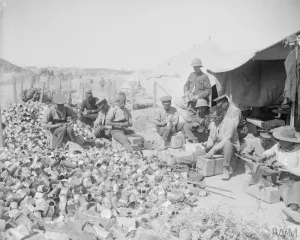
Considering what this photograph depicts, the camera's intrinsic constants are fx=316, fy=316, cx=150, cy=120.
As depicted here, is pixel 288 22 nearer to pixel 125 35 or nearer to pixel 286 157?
pixel 286 157

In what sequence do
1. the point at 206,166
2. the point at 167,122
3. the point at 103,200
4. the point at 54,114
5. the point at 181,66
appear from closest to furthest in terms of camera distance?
the point at 103,200 → the point at 206,166 → the point at 54,114 → the point at 167,122 → the point at 181,66

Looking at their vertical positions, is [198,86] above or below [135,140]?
above

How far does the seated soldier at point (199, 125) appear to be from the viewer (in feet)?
19.4

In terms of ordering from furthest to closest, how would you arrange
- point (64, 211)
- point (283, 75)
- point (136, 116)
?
1. point (136, 116)
2. point (283, 75)
3. point (64, 211)

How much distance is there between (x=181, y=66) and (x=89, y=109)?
7611 millimetres

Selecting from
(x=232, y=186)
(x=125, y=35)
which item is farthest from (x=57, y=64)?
(x=232, y=186)

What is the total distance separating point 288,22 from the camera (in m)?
12.6

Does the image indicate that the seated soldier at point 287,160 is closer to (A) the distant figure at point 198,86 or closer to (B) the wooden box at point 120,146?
(B) the wooden box at point 120,146

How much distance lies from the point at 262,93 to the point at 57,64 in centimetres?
3400

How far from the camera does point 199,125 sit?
19.4ft

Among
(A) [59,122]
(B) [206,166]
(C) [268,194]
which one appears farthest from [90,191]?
(A) [59,122]

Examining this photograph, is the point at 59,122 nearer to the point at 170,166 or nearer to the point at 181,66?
the point at 170,166

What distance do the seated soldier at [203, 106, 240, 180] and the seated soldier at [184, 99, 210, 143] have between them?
3.23 ft

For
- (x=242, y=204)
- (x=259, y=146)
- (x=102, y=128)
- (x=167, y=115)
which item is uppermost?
(x=167, y=115)
